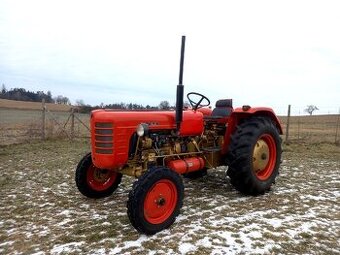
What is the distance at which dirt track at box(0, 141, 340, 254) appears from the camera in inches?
155

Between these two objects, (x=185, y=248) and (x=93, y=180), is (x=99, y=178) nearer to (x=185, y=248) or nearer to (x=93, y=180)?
(x=93, y=180)

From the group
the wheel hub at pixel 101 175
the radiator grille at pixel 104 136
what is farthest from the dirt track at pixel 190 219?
the radiator grille at pixel 104 136

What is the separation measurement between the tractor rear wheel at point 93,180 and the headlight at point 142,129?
4.14 ft

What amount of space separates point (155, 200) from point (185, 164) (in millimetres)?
1067

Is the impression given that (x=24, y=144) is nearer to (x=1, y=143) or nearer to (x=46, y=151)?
(x=1, y=143)

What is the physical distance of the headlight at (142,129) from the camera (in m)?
4.81

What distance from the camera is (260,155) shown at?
19.8ft

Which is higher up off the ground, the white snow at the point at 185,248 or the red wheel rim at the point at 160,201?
the red wheel rim at the point at 160,201

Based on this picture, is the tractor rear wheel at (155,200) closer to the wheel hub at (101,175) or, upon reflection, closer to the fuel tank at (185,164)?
the fuel tank at (185,164)

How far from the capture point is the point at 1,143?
40.6 feet

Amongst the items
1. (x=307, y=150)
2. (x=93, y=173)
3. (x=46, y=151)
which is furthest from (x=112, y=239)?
(x=307, y=150)

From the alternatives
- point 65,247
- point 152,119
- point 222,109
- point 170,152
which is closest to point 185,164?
point 170,152

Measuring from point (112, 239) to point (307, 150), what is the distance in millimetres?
9004

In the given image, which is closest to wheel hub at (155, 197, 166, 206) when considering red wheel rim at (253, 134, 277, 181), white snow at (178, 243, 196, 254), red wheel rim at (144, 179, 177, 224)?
red wheel rim at (144, 179, 177, 224)
